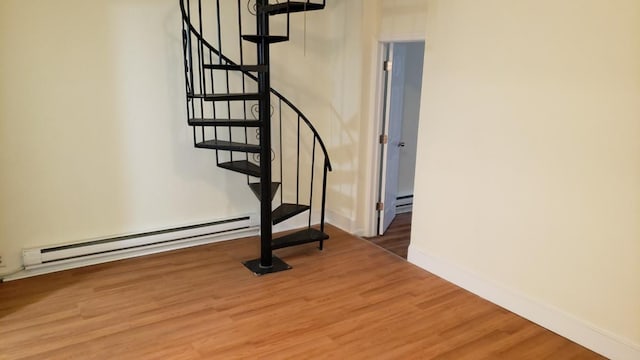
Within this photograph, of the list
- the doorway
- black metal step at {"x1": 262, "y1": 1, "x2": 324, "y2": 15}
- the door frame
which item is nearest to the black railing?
black metal step at {"x1": 262, "y1": 1, "x2": 324, "y2": 15}

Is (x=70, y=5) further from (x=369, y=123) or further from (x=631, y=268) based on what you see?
(x=631, y=268)

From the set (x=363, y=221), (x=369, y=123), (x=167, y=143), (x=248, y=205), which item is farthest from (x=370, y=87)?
(x=167, y=143)

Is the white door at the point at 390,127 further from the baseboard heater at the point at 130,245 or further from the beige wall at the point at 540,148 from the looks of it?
the baseboard heater at the point at 130,245

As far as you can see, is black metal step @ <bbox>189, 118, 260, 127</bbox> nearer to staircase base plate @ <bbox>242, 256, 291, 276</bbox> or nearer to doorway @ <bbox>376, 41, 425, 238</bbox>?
staircase base plate @ <bbox>242, 256, 291, 276</bbox>

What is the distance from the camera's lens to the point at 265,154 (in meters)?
3.80

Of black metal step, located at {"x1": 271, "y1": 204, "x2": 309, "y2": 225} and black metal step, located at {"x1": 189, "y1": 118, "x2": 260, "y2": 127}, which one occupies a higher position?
black metal step, located at {"x1": 189, "y1": 118, "x2": 260, "y2": 127}

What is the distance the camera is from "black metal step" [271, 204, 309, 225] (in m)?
4.11

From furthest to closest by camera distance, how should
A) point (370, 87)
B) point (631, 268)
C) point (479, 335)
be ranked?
point (370, 87) < point (479, 335) < point (631, 268)

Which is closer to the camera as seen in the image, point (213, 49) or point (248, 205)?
point (213, 49)

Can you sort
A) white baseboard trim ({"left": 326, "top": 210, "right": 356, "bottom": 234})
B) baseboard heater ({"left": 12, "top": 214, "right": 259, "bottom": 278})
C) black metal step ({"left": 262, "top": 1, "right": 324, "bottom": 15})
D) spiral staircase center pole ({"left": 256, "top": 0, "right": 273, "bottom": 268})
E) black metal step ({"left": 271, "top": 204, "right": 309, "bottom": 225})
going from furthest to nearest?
white baseboard trim ({"left": 326, "top": 210, "right": 356, "bottom": 234}) → black metal step ({"left": 271, "top": 204, "right": 309, "bottom": 225}) → baseboard heater ({"left": 12, "top": 214, "right": 259, "bottom": 278}) → spiral staircase center pole ({"left": 256, "top": 0, "right": 273, "bottom": 268}) → black metal step ({"left": 262, "top": 1, "right": 324, "bottom": 15})

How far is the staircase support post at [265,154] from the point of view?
11.9 feet

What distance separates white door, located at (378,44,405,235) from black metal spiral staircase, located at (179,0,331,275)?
71 centimetres

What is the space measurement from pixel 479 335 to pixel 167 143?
2996mm

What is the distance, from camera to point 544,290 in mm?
3102
